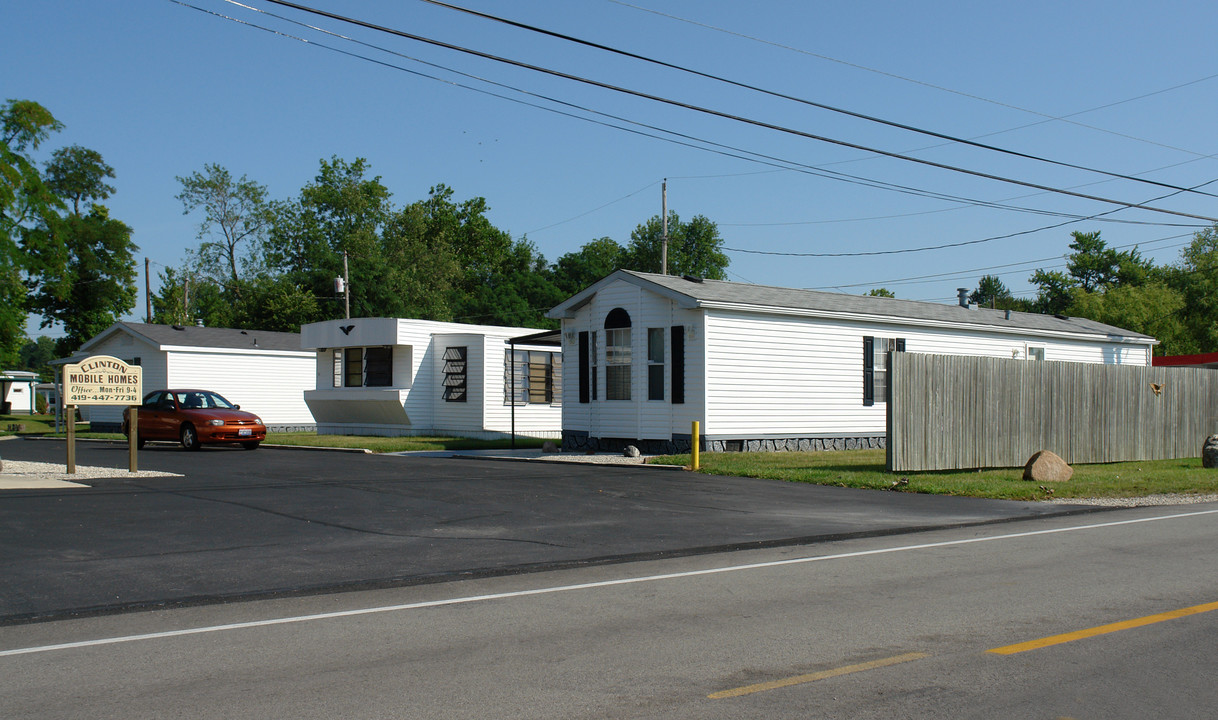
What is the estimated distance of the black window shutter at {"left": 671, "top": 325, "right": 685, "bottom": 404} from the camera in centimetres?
2200

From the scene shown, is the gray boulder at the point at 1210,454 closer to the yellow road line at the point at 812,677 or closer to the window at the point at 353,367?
the yellow road line at the point at 812,677

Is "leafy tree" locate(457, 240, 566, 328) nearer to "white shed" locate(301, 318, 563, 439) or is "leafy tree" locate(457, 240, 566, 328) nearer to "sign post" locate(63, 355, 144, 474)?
"white shed" locate(301, 318, 563, 439)

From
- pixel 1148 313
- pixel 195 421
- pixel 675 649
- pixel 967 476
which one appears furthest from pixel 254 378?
pixel 1148 313

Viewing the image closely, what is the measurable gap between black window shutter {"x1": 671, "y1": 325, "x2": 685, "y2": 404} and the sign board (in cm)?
1119

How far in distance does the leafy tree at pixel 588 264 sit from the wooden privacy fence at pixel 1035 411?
185ft

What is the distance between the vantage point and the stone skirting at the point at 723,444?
2225cm

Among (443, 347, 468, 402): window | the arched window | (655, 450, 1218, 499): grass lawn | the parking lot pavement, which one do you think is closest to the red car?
the parking lot pavement

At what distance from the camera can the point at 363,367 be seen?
31.9 metres

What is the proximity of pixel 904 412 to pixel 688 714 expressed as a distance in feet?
44.8

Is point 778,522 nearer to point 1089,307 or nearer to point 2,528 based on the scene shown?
point 2,528

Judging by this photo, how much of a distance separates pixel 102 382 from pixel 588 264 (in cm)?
6141

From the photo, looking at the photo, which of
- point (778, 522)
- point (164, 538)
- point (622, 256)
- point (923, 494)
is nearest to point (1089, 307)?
point (622, 256)

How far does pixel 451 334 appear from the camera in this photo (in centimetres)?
3125

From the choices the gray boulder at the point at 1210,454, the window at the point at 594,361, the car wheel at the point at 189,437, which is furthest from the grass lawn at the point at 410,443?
the gray boulder at the point at 1210,454
